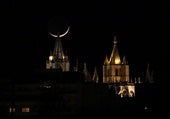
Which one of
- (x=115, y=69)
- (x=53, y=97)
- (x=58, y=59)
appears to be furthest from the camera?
(x=115, y=69)

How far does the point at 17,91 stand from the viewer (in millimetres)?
69062

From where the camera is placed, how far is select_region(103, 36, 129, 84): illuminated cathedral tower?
123 metres

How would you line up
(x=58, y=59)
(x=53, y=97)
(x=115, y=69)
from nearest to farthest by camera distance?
(x=53, y=97) → (x=58, y=59) → (x=115, y=69)

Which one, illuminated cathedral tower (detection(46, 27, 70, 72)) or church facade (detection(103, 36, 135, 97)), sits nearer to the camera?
illuminated cathedral tower (detection(46, 27, 70, 72))

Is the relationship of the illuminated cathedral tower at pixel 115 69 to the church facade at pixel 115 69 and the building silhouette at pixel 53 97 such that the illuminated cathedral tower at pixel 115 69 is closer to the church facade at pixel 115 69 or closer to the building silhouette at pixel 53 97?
the church facade at pixel 115 69

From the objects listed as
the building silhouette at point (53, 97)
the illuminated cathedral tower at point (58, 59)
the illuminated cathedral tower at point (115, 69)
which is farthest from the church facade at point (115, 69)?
the building silhouette at point (53, 97)

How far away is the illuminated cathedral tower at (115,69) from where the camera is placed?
123 metres

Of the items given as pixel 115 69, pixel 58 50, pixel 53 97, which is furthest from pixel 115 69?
pixel 53 97

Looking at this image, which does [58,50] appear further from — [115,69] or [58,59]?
[115,69]

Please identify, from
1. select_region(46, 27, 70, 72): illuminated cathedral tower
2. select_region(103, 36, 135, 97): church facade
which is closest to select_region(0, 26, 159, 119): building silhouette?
select_region(46, 27, 70, 72): illuminated cathedral tower

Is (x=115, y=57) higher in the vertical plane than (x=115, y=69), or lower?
higher

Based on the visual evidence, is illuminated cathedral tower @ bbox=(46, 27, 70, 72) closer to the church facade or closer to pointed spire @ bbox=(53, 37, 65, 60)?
pointed spire @ bbox=(53, 37, 65, 60)

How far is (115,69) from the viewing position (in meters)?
123

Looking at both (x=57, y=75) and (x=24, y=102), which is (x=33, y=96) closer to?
(x=24, y=102)
